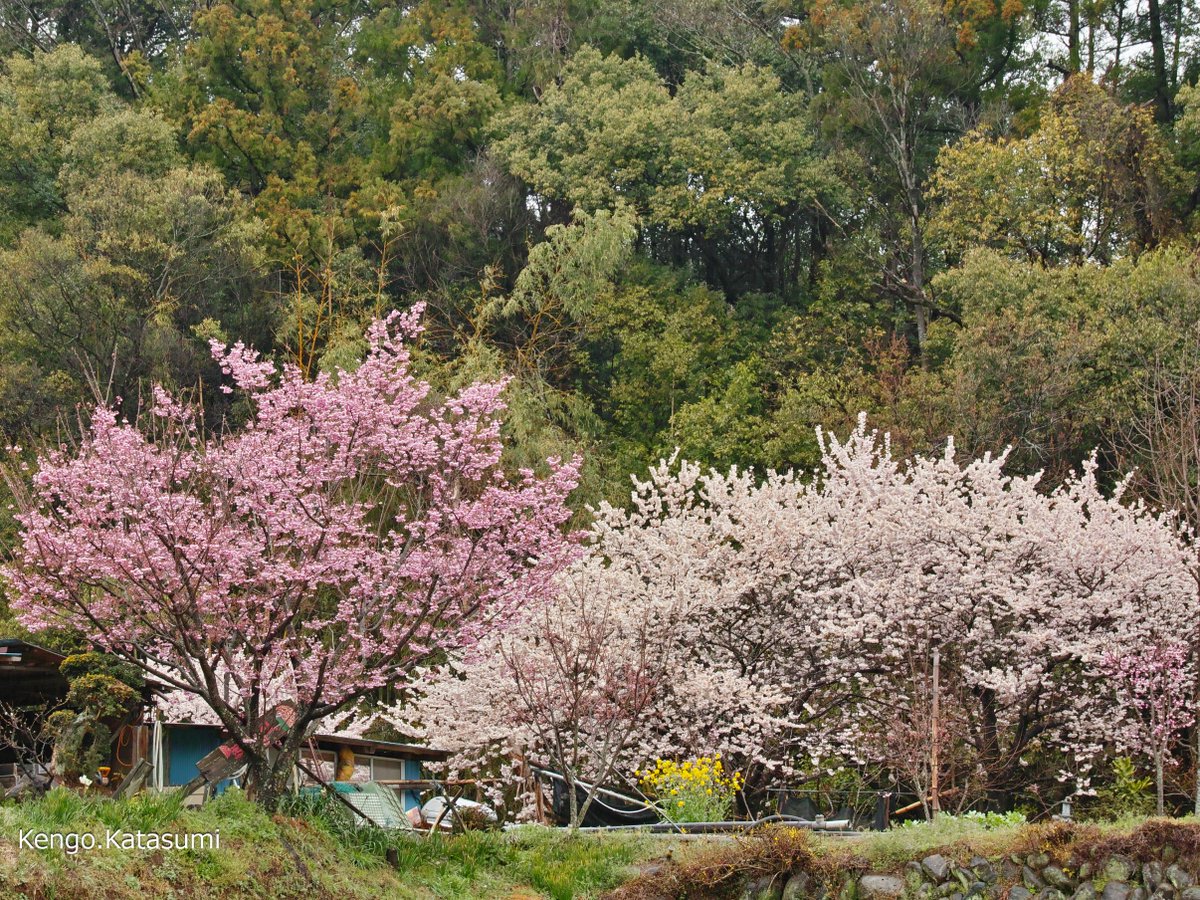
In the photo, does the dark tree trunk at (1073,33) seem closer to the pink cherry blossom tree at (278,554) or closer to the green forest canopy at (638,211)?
the green forest canopy at (638,211)

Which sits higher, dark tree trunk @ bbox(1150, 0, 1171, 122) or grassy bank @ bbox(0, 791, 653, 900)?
dark tree trunk @ bbox(1150, 0, 1171, 122)

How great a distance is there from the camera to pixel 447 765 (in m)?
19.5

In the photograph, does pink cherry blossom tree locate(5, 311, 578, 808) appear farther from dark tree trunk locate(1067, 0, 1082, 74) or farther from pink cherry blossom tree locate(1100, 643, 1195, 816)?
dark tree trunk locate(1067, 0, 1082, 74)

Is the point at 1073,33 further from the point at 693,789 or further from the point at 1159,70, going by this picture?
the point at 693,789

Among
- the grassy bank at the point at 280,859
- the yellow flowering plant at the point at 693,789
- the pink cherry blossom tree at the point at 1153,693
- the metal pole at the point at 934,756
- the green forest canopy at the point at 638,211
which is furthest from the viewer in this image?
the green forest canopy at the point at 638,211

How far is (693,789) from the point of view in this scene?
1645 centimetres

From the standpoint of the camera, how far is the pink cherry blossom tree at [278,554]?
12.6m

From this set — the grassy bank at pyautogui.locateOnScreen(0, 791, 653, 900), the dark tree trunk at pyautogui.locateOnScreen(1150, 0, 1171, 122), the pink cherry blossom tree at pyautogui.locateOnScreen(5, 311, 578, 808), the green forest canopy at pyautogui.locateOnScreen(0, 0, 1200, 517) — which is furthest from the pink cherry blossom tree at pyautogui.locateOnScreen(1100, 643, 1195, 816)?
the dark tree trunk at pyautogui.locateOnScreen(1150, 0, 1171, 122)

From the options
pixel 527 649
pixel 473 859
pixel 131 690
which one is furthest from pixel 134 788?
pixel 527 649

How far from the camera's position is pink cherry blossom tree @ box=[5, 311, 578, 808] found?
41.3 feet

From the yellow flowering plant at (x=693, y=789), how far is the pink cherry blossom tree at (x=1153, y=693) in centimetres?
533

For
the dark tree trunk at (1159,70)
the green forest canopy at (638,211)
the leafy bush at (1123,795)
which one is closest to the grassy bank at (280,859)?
the leafy bush at (1123,795)

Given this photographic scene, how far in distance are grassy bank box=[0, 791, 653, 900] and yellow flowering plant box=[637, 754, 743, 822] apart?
1.48m

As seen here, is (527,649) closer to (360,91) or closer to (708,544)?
(708,544)
